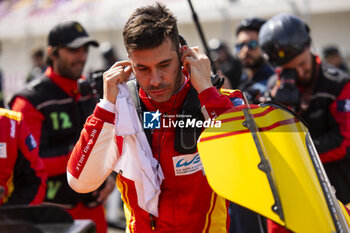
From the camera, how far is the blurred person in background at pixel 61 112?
3453 mm

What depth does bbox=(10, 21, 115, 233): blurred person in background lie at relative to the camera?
3.45 metres

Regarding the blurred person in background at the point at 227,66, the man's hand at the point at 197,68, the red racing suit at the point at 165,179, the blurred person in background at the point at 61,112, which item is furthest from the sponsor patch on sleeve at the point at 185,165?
the blurred person in background at the point at 227,66

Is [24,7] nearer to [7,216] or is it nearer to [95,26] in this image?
[95,26]

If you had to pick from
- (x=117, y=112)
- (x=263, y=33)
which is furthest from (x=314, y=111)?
(x=117, y=112)

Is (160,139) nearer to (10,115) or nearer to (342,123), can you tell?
(10,115)

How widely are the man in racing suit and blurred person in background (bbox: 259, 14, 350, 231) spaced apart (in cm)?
135

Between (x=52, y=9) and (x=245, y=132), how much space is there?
1914 cm

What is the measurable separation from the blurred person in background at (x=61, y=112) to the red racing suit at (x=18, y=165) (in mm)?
651

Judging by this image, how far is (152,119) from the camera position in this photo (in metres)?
2.09

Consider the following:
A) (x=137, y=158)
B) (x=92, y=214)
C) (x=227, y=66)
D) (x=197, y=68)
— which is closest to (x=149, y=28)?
(x=197, y=68)

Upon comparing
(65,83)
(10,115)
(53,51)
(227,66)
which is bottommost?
(10,115)

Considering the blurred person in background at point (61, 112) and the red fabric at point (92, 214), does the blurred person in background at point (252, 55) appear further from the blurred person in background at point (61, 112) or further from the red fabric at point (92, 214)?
the red fabric at point (92, 214)

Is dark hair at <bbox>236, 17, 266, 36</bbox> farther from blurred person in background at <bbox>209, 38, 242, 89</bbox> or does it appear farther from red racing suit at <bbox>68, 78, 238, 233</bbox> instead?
red racing suit at <bbox>68, 78, 238, 233</bbox>

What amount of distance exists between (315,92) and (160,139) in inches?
66.5
